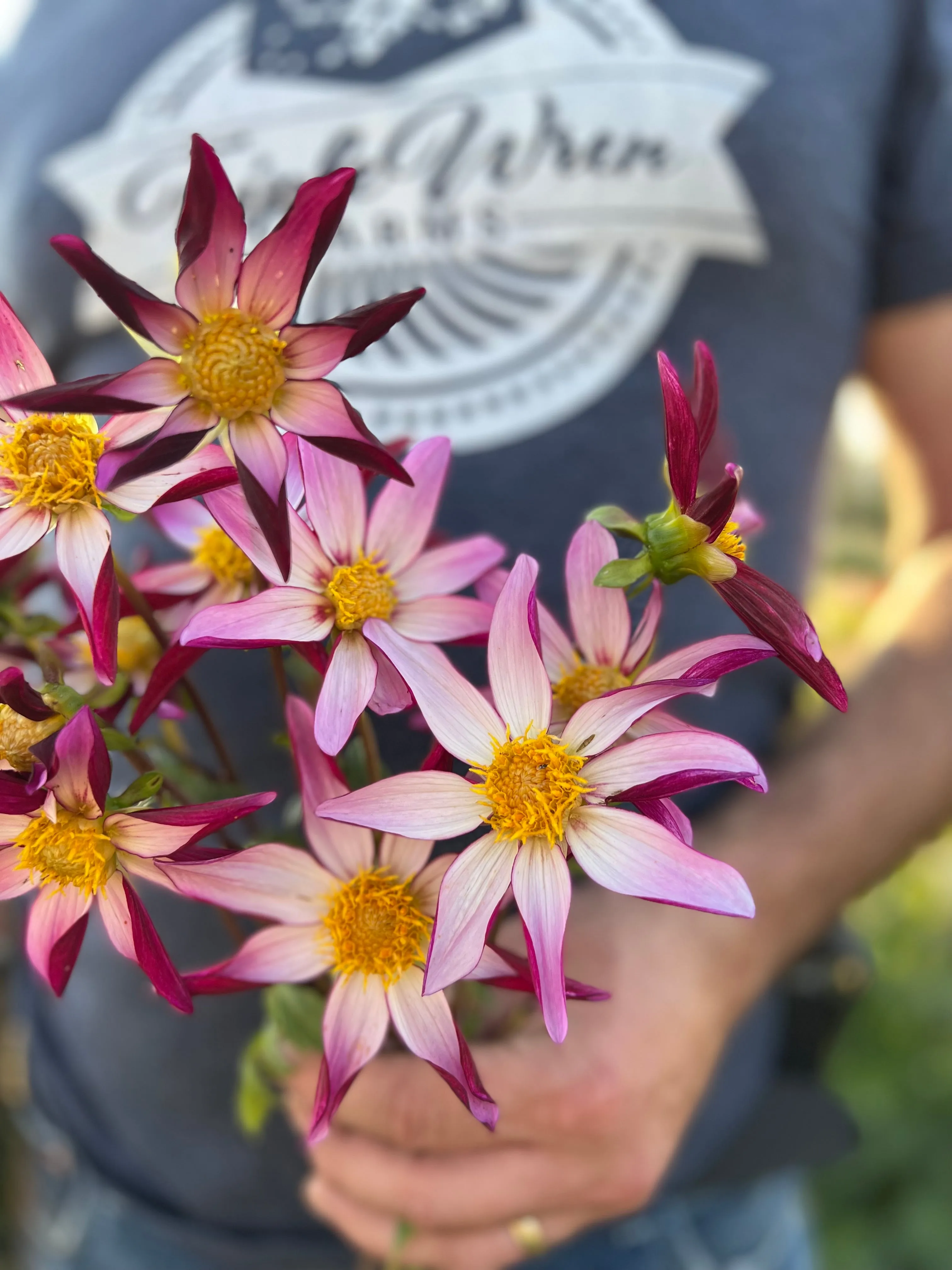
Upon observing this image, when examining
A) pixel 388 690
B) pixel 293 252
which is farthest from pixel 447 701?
pixel 293 252

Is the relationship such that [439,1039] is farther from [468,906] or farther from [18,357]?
[18,357]

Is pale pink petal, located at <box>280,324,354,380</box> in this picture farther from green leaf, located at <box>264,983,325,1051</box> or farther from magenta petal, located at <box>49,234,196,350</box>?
green leaf, located at <box>264,983,325,1051</box>

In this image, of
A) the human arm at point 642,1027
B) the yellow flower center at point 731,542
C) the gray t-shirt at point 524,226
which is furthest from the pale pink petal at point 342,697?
the gray t-shirt at point 524,226

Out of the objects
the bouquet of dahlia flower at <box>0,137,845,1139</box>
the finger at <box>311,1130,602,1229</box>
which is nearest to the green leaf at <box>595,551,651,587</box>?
the bouquet of dahlia flower at <box>0,137,845,1139</box>

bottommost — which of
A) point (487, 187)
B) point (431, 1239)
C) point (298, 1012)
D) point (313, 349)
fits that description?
point (431, 1239)

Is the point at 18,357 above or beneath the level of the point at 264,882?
above

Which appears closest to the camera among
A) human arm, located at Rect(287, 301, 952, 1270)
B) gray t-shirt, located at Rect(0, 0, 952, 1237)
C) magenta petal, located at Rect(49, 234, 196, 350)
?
magenta petal, located at Rect(49, 234, 196, 350)
